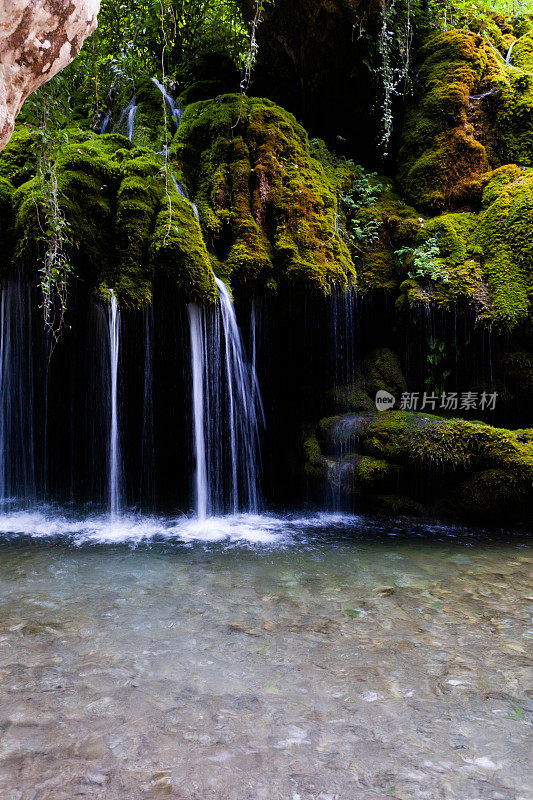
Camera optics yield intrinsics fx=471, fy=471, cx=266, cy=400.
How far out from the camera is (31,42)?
6.26 ft

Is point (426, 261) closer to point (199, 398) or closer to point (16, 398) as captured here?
point (199, 398)

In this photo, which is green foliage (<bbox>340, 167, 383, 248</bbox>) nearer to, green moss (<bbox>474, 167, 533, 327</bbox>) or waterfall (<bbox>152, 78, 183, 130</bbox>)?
green moss (<bbox>474, 167, 533, 327</bbox>)

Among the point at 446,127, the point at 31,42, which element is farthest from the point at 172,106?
the point at 31,42

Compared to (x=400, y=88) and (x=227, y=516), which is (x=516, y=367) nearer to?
(x=227, y=516)

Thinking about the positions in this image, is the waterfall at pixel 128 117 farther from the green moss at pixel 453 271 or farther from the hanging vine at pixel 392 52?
the green moss at pixel 453 271

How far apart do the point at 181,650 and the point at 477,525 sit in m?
4.43

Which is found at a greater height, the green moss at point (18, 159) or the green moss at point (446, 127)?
the green moss at point (446, 127)

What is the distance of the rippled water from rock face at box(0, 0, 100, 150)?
8.54ft

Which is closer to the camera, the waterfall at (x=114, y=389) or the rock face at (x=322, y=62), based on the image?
the waterfall at (x=114, y=389)

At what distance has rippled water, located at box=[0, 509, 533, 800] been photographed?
193 centimetres

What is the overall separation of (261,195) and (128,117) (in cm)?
418

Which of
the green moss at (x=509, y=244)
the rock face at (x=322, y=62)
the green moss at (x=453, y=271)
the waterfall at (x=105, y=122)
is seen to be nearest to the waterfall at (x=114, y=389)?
the green moss at (x=453, y=271)

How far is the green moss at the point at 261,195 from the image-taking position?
6250 mm

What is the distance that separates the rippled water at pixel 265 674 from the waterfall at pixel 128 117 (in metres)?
7.55
